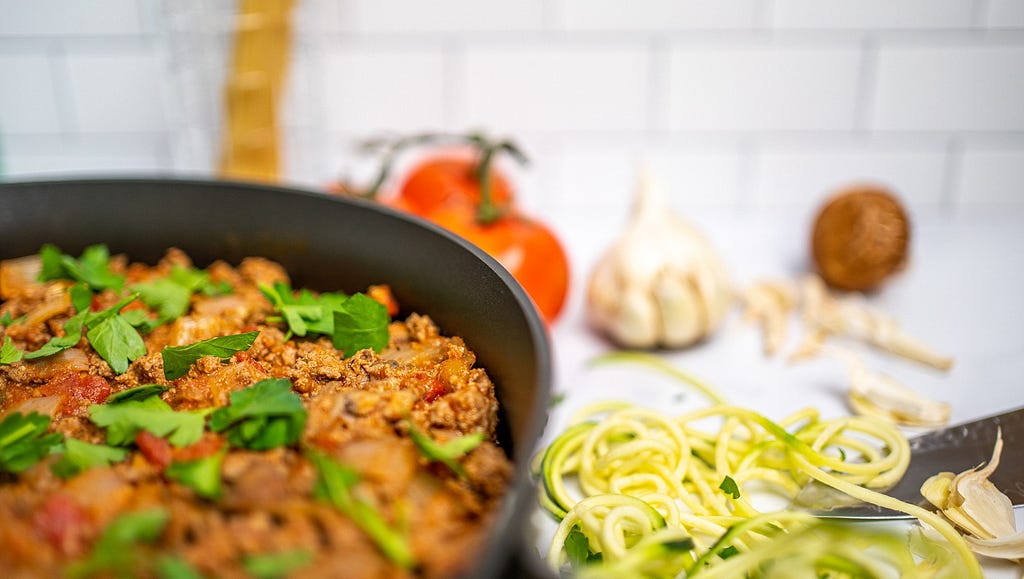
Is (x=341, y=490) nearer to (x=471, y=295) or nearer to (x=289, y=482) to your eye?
(x=289, y=482)

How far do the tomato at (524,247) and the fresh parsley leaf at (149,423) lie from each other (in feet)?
2.40

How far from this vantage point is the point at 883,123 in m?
1.98

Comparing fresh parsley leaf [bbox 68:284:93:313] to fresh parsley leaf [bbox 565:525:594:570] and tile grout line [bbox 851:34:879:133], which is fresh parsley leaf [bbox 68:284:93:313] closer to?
fresh parsley leaf [bbox 565:525:594:570]

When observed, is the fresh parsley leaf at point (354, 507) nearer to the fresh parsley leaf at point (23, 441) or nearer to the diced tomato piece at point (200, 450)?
the diced tomato piece at point (200, 450)

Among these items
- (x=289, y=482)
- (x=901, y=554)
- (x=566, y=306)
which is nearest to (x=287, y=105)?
(x=566, y=306)

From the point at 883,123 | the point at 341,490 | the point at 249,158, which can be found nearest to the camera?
the point at 341,490

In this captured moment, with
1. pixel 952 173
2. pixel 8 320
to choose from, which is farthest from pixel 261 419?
pixel 952 173

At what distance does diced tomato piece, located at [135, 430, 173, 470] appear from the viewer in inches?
29.6

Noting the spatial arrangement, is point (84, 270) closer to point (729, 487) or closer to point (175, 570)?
point (175, 570)

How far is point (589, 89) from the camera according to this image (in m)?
1.94

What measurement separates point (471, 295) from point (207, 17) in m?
1.23

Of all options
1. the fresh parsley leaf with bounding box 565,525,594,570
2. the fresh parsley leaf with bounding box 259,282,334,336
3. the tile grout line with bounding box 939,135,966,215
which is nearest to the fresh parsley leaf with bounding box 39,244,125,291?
the fresh parsley leaf with bounding box 259,282,334,336

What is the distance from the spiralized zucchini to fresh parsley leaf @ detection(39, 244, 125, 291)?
662 mm

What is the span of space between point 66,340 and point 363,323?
0.36 metres
